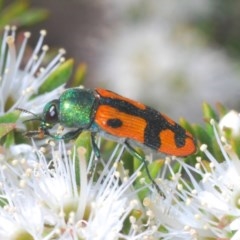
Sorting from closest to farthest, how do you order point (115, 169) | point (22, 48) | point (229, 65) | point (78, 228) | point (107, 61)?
point (78, 228), point (115, 169), point (22, 48), point (229, 65), point (107, 61)

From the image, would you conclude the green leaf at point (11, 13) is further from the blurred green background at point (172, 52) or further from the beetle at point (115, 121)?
the blurred green background at point (172, 52)

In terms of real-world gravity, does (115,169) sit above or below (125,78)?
above

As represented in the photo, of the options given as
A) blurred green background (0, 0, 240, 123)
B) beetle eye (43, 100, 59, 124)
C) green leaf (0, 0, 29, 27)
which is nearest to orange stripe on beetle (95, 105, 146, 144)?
beetle eye (43, 100, 59, 124)

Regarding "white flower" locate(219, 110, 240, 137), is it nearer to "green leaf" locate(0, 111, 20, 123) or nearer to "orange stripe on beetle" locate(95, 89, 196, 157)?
"orange stripe on beetle" locate(95, 89, 196, 157)

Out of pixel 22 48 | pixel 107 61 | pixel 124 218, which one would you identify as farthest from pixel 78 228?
pixel 107 61

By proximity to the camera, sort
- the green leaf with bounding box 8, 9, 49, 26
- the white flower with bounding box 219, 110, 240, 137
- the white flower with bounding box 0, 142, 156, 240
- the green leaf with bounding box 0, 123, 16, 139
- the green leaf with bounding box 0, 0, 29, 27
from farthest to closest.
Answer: the green leaf with bounding box 8, 9, 49, 26 → the green leaf with bounding box 0, 0, 29, 27 → the white flower with bounding box 219, 110, 240, 137 → the green leaf with bounding box 0, 123, 16, 139 → the white flower with bounding box 0, 142, 156, 240

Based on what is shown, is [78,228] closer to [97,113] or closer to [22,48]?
[97,113]

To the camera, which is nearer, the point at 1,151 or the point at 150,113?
the point at 1,151
